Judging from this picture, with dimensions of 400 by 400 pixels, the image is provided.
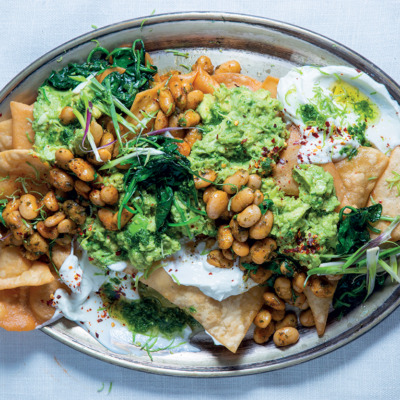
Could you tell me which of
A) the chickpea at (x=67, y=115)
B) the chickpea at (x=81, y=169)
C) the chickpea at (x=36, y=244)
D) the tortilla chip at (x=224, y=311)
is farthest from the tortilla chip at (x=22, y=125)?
the tortilla chip at (x=224, y=311)

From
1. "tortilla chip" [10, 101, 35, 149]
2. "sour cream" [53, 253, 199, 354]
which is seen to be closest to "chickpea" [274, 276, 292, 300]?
"sour cream" [53, 253, 199, 354]

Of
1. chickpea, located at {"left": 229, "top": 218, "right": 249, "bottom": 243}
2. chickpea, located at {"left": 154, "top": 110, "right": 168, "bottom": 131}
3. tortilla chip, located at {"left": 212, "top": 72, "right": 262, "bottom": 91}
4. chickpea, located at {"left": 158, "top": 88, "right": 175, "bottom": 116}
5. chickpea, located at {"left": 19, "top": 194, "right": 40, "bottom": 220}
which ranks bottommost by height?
chickpea, located at {"left": 19, "top": 194, "right": 40, "bottom": 220}

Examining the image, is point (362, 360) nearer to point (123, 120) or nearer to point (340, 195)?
point (340, 195)

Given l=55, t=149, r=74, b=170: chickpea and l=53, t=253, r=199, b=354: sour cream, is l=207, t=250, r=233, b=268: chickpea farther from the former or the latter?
l=55, t=149, r=74, b=170: chickpea

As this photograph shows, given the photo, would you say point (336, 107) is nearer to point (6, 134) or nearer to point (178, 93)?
point (178, 93)

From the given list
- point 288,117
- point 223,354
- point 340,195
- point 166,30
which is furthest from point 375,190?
point 166,30

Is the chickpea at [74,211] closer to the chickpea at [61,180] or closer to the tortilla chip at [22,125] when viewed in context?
the chickpea at [61,180]
